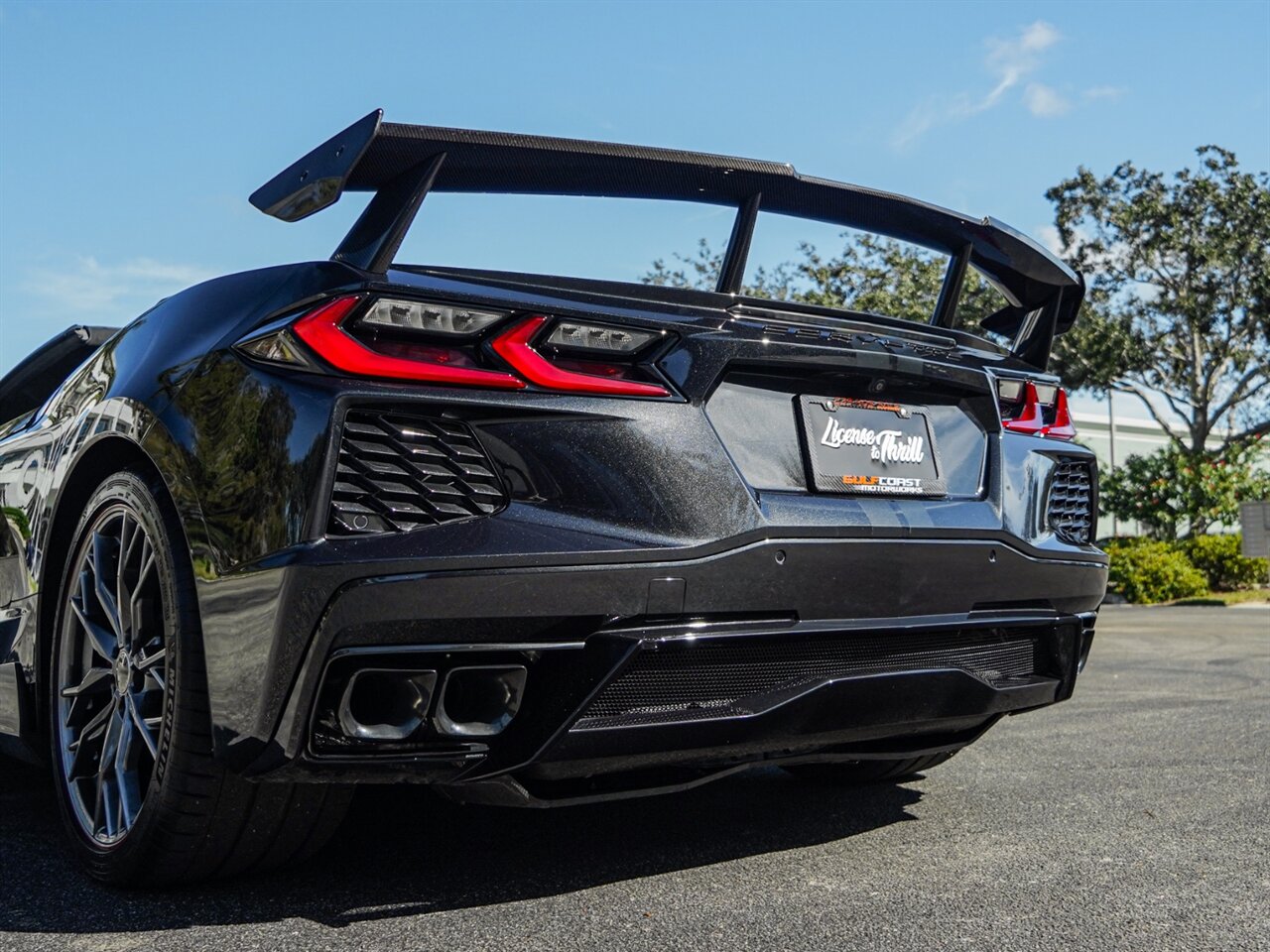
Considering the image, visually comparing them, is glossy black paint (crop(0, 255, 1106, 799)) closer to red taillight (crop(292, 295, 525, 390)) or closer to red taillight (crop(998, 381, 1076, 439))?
red taillight (crop(292, 295, 525, 390))

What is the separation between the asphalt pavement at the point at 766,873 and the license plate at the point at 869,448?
0.81 m

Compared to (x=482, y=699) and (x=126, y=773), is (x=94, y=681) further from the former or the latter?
(x=482, y=699)

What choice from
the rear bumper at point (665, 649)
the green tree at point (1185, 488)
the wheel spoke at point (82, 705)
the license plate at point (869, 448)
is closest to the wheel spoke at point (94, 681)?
the wheel spoke at point (82, 705)

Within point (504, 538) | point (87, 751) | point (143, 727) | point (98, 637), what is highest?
point (504, 538)

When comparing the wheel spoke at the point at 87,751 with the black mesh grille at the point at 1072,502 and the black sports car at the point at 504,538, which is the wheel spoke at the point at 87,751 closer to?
the black sports car at the point at 504,538

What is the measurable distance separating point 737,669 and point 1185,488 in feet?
79.9

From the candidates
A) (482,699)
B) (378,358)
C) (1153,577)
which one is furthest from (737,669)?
(1153,577)

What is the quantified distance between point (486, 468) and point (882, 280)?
878 inches

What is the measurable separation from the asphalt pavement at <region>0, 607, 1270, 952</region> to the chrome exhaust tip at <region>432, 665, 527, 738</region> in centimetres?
38

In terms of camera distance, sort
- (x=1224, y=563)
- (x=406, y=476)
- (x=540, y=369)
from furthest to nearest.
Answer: (x=1224, y=563) → (x=540, y=369) → (x=406, y=476)

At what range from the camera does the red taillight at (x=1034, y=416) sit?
9.89ft

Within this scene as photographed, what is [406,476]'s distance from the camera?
221 centimetres

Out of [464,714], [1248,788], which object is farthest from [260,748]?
[1248,788]

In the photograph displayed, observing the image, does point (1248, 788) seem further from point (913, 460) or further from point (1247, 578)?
point (1247, 578)
